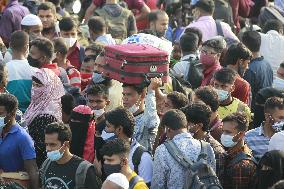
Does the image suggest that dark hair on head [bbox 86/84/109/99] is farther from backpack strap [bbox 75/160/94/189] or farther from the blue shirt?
backpack strap [bbox 75/160/94/189]

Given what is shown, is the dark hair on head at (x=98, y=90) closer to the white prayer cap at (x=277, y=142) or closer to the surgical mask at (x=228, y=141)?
the surgical mask at (x=228, y=141)

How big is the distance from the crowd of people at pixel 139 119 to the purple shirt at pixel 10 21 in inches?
43.1

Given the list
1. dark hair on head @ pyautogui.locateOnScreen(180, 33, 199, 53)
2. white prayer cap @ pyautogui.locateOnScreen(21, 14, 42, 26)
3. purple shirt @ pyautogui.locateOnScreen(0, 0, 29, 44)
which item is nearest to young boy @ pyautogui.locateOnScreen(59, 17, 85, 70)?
white prayer cap @ pyautogui.locateOnScreen(21, 14, 42, 26)

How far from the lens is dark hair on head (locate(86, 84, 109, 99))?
10.4 metres

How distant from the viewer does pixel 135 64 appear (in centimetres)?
1034

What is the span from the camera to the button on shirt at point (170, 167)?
29.0ft

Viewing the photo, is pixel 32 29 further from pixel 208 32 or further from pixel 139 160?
pixel 139 160

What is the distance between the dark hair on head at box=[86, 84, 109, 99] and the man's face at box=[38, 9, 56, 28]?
402cm

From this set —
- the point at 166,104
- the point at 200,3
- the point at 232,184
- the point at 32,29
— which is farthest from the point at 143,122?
the point at 200,3

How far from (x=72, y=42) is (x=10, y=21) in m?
1.70

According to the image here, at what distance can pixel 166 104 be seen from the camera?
33.5ft

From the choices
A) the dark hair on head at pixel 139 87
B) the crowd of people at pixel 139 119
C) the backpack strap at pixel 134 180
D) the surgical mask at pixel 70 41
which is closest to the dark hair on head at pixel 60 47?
the crowd of people at pixel 139 119

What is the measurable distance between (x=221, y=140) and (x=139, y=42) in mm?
2388

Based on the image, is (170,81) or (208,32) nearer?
(170,81)
